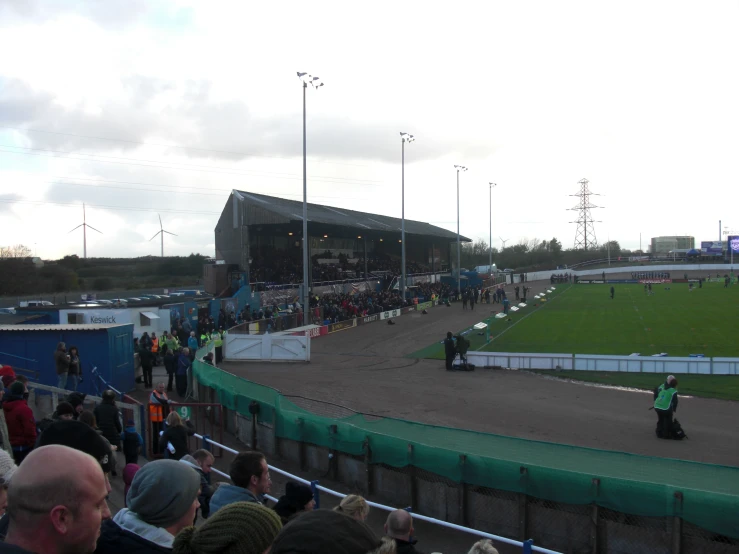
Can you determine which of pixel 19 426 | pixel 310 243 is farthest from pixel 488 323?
pixel 310 243

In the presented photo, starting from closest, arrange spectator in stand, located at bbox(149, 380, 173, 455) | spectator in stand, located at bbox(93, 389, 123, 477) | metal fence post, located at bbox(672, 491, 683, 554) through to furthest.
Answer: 1. metal fence post, located at bbox(672, 491, 683, 554)
2. spectator in stand, located at bbox(93, 389, 123, 477)
3. spectator in stand, located at bbox(149, 380, 173, 455)

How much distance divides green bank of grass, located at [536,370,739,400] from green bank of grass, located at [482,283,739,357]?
17.9ft

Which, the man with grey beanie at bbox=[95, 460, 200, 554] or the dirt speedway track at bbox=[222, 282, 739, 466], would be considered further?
the dirt speedway track at bbox=[222, 282, 739, 466]

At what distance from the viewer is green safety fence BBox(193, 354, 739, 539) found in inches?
283

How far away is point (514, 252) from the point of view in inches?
6540

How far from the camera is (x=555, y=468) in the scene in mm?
8305

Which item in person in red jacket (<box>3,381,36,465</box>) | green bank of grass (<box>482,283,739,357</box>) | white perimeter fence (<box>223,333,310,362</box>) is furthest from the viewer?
green bank of grass (<box>482,283,739,357</box>)

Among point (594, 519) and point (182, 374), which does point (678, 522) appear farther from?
point (182, 374)

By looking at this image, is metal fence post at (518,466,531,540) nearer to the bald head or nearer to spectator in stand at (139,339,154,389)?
the bald head

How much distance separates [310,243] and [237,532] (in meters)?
62.5

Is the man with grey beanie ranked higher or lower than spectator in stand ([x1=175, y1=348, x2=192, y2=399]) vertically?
higher

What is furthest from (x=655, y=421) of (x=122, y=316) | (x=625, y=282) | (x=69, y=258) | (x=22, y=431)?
(x=625, y=282)

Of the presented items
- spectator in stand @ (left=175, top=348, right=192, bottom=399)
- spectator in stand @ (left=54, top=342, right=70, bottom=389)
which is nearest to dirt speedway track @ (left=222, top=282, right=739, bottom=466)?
spectator in stand @ (left=175, top=348, right=192, bottom=399)

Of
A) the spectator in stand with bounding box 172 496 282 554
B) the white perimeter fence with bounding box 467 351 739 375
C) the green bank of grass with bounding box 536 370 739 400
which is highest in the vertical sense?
the spectator in stand with bounding box 172 496 282 554
